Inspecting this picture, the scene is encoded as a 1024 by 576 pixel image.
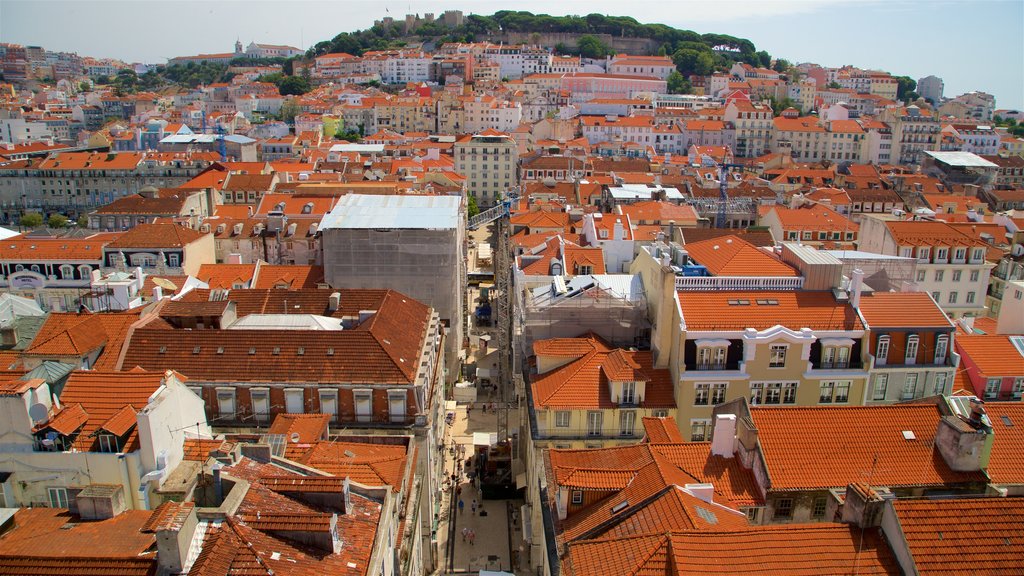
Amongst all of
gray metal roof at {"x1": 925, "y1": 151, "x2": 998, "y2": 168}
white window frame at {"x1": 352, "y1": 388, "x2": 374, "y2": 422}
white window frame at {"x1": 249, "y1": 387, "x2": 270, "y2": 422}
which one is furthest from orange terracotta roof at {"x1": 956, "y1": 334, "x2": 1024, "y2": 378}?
gray metal roof at {"x1": 925, "y1": 151, "x2": 998, "y2": 168}

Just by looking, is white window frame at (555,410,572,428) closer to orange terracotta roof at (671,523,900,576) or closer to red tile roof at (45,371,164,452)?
orange terracotta roof at (671,523,900,576)

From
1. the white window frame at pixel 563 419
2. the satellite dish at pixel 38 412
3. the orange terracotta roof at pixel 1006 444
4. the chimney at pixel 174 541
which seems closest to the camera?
the chimney at pixel 174 541

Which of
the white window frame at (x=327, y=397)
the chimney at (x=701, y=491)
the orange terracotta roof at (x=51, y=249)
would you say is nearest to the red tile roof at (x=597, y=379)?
the white window frame at (x=327, y=397)

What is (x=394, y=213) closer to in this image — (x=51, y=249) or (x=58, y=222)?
(x=51, y=249)

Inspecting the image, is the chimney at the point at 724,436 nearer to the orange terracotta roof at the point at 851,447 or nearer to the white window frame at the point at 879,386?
the orange terracotta roof at the point at 851,447

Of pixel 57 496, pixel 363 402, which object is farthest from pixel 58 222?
pixel 57 496

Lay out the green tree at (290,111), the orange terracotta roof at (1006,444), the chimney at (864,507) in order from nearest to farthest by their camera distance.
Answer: the chimney at (864,507) < the orange terracotta roof at (1006,444) < the green tree at (290,111)
